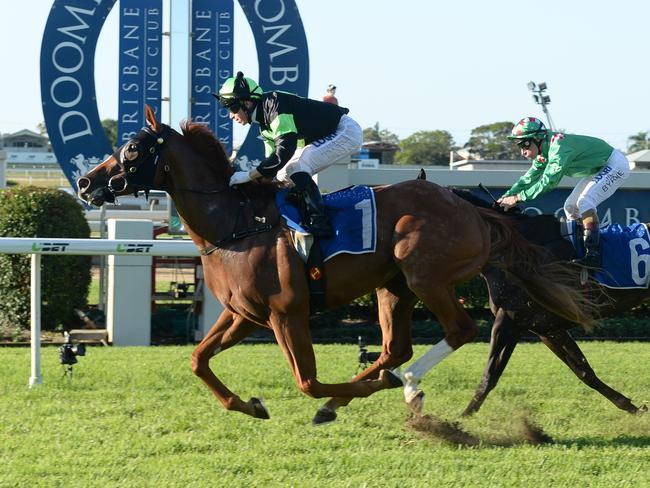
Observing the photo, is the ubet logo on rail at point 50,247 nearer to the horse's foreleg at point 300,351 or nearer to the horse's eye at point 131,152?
the horse's eye at point 131,152

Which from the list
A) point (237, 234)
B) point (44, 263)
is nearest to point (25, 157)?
point (44, 263)

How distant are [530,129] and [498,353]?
1.46 meters

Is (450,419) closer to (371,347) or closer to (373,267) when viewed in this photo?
(373,267)

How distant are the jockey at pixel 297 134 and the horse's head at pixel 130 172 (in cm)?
42

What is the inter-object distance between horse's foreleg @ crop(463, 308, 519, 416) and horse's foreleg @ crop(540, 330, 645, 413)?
297 millimetres

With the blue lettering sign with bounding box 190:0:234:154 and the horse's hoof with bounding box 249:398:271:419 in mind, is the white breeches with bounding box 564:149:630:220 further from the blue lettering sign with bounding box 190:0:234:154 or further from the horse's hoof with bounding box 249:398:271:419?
the blue lettering sign with bounding box 190:0:234:154

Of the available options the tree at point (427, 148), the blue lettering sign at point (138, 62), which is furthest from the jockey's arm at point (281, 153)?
the tree at point (427, 148)

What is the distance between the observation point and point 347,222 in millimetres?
5406

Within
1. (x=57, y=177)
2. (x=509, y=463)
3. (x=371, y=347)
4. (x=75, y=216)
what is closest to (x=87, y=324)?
(x=75, y=216)

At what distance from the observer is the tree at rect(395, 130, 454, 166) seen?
64.0 meters

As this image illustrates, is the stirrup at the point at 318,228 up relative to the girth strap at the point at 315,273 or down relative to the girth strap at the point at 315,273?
up

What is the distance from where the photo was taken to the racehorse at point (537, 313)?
622cm

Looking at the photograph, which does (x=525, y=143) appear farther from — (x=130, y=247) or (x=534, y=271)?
(x=130, y=247)

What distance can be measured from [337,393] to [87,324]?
236 inches
